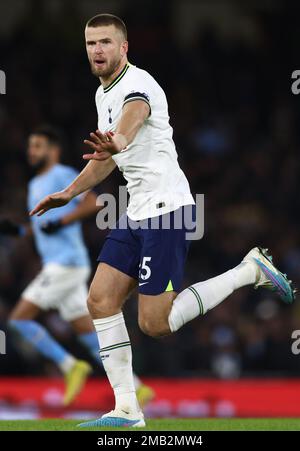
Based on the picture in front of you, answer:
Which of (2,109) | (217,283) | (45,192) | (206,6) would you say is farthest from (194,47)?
(217,283)

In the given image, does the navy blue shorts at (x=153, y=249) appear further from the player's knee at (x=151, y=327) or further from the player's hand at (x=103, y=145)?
the player's hand at (x=103, y=145)

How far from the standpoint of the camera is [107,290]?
6.66m

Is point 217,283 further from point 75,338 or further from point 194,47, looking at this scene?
point 194,47

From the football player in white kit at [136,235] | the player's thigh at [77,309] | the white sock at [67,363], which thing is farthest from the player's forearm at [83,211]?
the football player in white kit at [136,235]

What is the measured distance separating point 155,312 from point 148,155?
915 mm

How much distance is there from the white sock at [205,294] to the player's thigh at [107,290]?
1.04 feet

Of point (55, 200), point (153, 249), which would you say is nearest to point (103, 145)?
point (55, 200)

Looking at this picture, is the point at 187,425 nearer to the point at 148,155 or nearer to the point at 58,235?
the point at 148,155

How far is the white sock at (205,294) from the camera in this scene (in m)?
6.67

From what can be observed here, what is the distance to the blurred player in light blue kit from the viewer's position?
33.5 feet

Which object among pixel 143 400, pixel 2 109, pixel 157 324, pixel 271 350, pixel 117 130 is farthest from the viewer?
pixel 2 109

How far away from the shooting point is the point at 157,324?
664 cm

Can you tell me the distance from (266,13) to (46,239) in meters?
8.79

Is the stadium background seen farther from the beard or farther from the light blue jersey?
the beard
